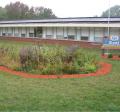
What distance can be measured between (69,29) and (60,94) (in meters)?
27.8

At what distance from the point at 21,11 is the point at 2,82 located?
7542 cm

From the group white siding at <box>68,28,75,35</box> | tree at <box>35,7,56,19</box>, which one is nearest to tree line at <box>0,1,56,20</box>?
tree at <box>35,7,56,19</box>

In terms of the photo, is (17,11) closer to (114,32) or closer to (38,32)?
(38,32)

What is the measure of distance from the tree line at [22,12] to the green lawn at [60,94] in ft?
227

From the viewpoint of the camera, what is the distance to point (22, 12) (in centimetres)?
8531

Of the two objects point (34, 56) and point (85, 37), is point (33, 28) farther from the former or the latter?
point (34, 56)

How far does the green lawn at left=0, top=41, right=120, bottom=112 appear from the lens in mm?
8133

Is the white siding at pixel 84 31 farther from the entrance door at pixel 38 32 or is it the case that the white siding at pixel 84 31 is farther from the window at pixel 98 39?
the entrance door at pixel 38 32

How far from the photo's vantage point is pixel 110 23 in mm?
29922

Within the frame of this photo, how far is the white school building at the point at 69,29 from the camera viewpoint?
3174 cm

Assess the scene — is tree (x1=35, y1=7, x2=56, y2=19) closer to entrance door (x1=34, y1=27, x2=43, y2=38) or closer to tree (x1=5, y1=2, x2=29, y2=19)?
tree (x1=5, y1=2, x2=29, y2=19)

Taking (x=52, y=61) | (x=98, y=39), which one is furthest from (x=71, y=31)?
(x=52, y=61)

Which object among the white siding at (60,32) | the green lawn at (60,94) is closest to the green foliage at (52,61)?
the green lawn at (60,94)

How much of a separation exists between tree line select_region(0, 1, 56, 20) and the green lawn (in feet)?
227
